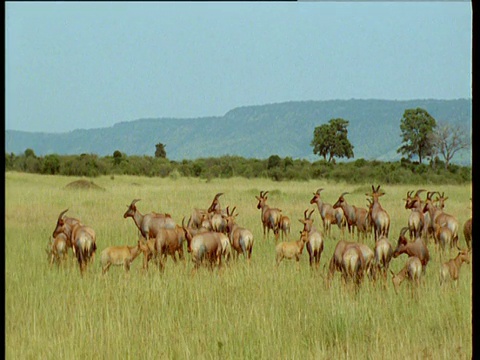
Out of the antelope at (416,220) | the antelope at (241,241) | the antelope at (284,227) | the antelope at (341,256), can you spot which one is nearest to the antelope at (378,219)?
the antelope at (416,220)

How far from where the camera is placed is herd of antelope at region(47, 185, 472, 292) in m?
5.02

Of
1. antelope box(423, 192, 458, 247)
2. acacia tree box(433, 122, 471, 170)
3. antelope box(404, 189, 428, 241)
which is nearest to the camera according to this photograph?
antelope box(423, 192, 458, 247)

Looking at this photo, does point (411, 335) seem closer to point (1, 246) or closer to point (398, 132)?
point (1, 246)

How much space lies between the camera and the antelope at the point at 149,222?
6301 millimetres

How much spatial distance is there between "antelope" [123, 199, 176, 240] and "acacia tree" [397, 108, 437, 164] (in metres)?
5.53

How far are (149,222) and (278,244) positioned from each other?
1.19 metres

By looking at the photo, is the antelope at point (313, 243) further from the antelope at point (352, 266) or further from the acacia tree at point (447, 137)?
the acacia tree at point (447, 137)

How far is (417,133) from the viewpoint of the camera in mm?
11695

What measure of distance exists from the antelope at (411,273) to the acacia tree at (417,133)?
599 centimetres

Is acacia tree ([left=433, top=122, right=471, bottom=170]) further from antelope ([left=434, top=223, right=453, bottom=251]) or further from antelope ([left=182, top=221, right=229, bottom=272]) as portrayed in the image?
antelope ([left=182, top=221, right=229, bottom=272])

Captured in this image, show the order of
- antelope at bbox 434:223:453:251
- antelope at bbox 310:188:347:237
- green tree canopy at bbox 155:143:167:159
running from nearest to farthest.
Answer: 1. antelope at bbox 434:223:453:251
2. antelope at bbox 310:188:347:237
3. green tree canopy at bbox 155:143:167:159

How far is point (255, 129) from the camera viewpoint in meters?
9.39

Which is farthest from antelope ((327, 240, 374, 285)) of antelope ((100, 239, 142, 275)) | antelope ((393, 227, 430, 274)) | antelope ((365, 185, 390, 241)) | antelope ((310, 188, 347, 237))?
antelope ((310, 188, 347, 237))
